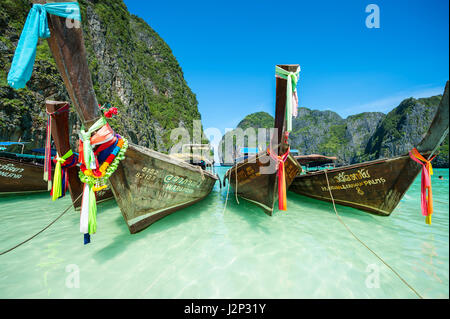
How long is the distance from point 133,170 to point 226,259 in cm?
261

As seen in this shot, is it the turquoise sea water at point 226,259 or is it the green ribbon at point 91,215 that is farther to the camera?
the green ribbon at point 91,215

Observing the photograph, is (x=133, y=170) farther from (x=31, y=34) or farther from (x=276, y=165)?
(x=276, y=165)

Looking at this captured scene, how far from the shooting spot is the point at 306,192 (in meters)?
7.39

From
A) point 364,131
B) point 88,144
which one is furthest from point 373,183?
point 364,131

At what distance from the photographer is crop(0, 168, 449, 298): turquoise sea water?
96.0 inches

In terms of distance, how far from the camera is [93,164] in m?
2.67

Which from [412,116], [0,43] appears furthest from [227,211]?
[412,116]

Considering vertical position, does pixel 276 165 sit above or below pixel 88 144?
below

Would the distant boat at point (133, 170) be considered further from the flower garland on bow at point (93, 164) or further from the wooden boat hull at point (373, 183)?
the wooden boat hull at point (373, 183)

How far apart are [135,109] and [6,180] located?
2378 cm

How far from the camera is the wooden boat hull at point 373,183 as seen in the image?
14.1 ft

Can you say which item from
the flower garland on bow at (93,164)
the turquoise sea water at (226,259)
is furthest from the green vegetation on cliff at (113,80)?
the flower garland on bow at (93,164)

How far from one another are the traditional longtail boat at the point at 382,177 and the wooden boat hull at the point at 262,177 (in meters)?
1.58
